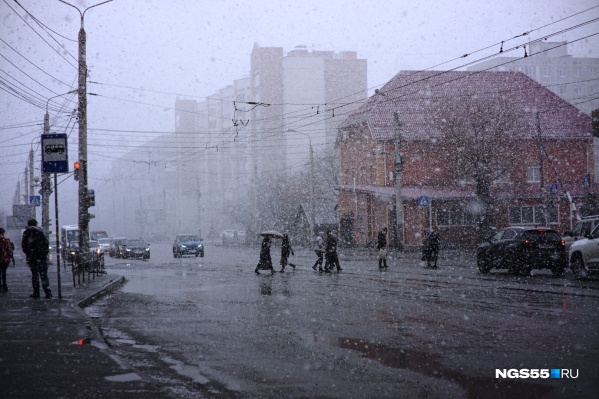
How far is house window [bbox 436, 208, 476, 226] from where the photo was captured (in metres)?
51.2

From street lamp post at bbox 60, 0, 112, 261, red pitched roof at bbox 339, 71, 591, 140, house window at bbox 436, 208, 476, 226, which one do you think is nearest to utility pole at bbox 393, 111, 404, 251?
house window at bbox 436, 208, 476, 226

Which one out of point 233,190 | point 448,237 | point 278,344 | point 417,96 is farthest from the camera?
point 233,190

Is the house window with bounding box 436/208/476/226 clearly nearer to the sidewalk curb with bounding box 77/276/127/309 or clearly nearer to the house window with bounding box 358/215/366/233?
the house window with bounding box 358/215/366/233

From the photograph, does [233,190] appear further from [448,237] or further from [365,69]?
[448,237]

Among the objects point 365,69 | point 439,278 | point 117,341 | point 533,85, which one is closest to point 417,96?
point 533,85

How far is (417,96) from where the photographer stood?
184ft

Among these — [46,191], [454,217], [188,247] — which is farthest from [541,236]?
[188,247]

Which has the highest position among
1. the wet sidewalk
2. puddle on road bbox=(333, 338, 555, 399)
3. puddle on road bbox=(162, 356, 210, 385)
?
the wet sidewalk

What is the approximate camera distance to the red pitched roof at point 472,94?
53938 mm

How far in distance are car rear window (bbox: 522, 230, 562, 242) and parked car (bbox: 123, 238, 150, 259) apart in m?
30.5

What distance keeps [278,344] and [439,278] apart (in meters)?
14.8

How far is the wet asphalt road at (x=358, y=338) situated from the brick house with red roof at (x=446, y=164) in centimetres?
3043

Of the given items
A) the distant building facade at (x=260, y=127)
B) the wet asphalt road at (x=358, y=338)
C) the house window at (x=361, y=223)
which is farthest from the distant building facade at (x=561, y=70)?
the wet asphalt road at (x=358, y=338)

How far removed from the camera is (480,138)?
4628 centimetres
